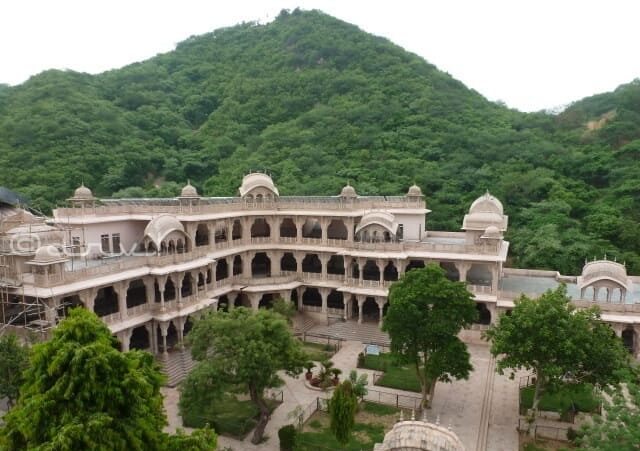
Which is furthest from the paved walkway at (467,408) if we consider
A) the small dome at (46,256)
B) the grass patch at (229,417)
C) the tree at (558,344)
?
the small dome at (46,256)

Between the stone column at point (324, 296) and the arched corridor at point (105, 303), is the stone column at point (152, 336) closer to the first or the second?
the arched corridor at point (105, 303)

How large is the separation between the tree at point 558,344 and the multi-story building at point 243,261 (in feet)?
28.7

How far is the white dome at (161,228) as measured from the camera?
81.4 ft

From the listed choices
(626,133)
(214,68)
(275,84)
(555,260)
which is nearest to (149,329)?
(555,260)

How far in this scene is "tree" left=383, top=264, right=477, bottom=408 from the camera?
18.4 meters

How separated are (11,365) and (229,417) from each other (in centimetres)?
801

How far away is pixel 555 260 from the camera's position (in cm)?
3497

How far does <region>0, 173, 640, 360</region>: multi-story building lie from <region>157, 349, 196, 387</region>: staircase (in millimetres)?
907

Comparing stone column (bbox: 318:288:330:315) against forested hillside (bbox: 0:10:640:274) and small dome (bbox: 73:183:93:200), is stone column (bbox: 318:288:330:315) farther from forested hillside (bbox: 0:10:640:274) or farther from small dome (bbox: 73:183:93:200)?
forested hillside (bbox: 0:10:640:274)

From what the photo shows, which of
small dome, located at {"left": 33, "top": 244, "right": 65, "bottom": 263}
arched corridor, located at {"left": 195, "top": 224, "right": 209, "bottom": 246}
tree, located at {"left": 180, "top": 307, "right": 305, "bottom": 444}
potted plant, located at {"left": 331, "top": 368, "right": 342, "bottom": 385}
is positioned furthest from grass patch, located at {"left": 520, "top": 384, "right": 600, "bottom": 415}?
arched corridor, located at {"left": 195, "top": 224, "right": 209, "bottom": 246}

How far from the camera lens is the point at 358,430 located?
1819cm

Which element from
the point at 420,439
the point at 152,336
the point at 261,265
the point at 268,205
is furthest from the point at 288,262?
the point at 420,439

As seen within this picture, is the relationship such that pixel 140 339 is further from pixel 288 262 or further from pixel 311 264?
pixel 311 264

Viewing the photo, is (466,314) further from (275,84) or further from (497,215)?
(275,84)
